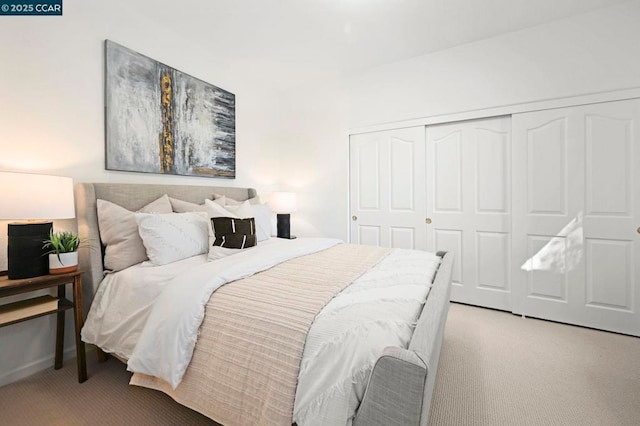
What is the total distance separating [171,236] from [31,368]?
1.20 m

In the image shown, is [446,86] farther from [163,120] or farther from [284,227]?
[163,120]

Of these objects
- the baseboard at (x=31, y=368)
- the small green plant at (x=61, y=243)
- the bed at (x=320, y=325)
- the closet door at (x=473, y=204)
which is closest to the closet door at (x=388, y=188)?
the closet door at (x=473, y=204)

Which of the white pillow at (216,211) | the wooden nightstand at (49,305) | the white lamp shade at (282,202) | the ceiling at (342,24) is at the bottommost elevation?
the wooden nightstand at (49,305)

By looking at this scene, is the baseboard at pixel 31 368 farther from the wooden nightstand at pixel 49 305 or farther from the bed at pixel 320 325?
the bed at pixel 320 325

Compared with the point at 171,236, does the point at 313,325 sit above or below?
below

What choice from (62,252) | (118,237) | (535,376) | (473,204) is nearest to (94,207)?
(118,237)

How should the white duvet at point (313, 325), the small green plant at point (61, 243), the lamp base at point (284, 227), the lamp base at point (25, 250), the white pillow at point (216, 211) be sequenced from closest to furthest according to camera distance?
the white duvet at point (313, 325) < the lamp base at point (25, 250) < the small green plant at point (61, 243) < the white pillow at point (216, 211) < the lamp base at point (284, 227)

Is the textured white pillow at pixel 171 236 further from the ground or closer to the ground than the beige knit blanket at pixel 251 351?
further from the ground

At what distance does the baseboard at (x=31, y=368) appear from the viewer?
1764mm

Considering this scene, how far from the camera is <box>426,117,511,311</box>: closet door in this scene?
9.39ft

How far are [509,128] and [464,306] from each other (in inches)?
73.1

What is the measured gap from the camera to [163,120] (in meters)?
2.61

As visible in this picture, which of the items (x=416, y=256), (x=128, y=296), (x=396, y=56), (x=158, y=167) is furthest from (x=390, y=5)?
(x=128, y=296)

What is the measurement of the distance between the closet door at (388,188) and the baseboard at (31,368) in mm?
2822
